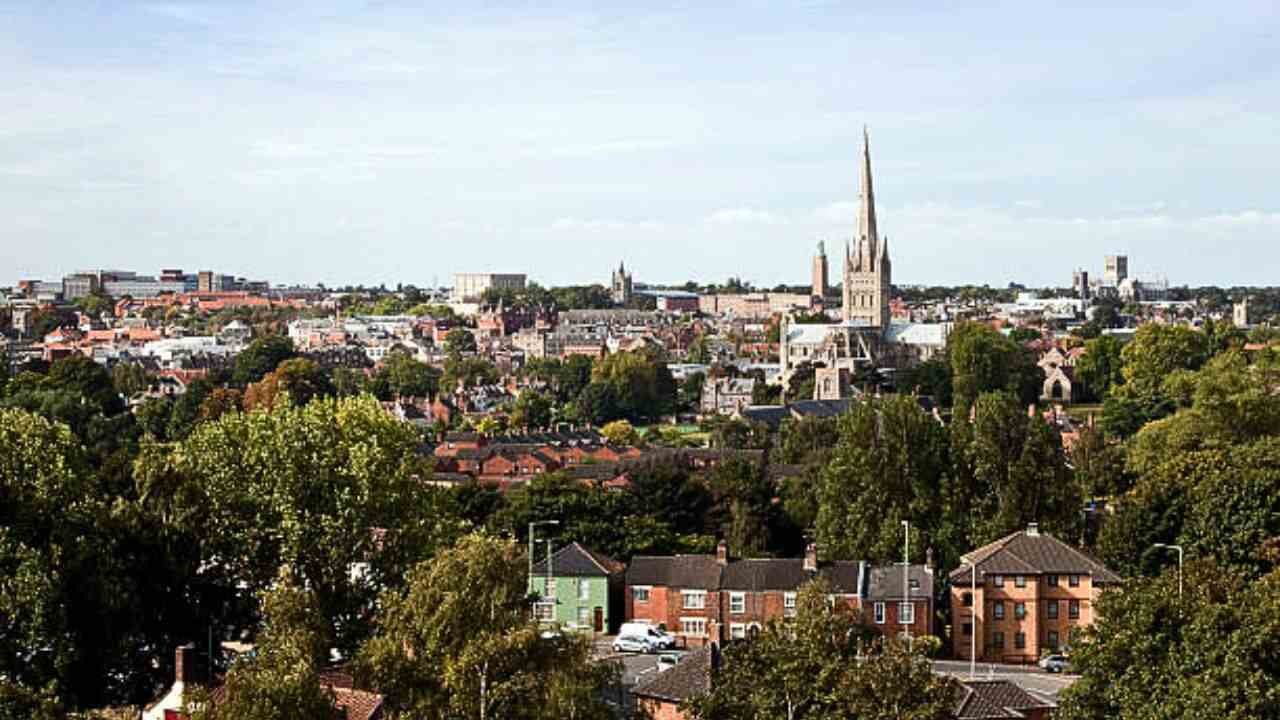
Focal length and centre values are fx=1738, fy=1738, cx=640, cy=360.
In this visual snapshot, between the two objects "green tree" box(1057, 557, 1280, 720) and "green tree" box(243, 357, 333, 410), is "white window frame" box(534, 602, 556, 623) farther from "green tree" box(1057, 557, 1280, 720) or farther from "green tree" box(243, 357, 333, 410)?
"green tree" box(243, 357, 333, 410)

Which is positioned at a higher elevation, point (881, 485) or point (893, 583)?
point (881, 485)

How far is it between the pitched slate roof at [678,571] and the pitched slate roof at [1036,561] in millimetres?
7036

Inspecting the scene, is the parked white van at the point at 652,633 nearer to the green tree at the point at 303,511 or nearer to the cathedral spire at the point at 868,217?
the green tree at the point at 303,511

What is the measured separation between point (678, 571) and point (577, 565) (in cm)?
311

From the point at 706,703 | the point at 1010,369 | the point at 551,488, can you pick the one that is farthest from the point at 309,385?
the point at 706,703

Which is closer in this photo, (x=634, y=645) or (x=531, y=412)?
(x=634, y=645)

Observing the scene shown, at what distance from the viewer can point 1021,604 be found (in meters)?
49.4

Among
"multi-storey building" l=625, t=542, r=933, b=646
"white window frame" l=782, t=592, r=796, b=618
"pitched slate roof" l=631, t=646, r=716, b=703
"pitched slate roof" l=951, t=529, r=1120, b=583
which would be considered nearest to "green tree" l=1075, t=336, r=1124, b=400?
"pitched slate roof" l=951, t=529, r=1120, b=583

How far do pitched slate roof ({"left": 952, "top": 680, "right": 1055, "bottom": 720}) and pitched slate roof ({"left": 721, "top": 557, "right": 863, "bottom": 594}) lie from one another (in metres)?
12.0

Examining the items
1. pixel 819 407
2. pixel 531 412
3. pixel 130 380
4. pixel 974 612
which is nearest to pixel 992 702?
pixel 974 612

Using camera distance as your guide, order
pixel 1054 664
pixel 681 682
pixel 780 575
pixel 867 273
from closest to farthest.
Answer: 1. pixel 681 682
2. pixel 1054 664
3. pixel 780 575
4. pixel 867 273

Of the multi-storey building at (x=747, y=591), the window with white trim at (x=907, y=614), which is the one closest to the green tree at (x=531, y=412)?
the multi-storey building at (x=747, y=591)

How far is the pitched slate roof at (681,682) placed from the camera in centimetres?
3719

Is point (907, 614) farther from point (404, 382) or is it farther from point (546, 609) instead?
point (404, 382)
